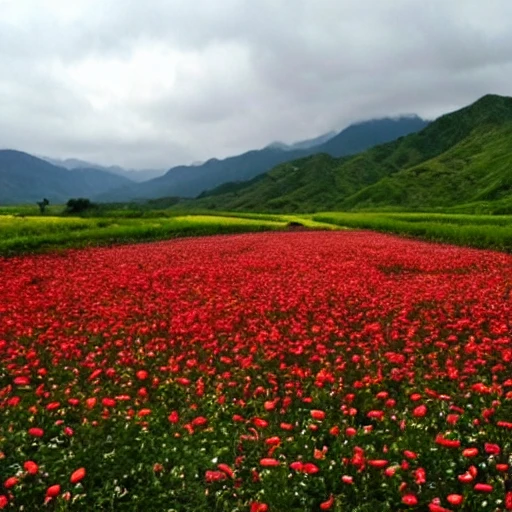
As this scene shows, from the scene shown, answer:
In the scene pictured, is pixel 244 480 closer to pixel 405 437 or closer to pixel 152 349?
pixel 405 437

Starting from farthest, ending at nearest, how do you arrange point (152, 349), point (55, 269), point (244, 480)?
point (55, 269) < point (152, 349) < point (244, 480)

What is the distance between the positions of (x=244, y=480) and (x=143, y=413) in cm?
183

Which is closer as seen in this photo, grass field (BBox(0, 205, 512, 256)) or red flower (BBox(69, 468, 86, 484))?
red flower (BBox(69, 468, 86, 484))

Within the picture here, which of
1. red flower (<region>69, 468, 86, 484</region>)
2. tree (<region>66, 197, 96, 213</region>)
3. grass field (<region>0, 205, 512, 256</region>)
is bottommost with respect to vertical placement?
red flower (<region>69, 468, 86, 484</region>)

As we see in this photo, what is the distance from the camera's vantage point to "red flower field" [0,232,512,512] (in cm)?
514

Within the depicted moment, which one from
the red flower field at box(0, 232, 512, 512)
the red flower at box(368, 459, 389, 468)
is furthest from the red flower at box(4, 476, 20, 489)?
the red flower at box(368, 459, 389, 468)

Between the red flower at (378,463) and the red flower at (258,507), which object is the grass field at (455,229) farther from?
the red flower at (258,507)

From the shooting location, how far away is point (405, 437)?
6.09 metres

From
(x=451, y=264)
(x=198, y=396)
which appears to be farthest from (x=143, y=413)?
(x=451, y=264)

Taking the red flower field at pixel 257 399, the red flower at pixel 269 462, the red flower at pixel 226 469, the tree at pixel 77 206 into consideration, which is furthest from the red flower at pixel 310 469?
the tree at pixel 77 206

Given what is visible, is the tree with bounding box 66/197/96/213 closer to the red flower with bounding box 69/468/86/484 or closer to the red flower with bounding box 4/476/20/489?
the red flower with bounding box 4/476/20/489

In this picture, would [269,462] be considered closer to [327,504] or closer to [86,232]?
[327,504]

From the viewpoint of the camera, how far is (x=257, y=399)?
758 centimetres

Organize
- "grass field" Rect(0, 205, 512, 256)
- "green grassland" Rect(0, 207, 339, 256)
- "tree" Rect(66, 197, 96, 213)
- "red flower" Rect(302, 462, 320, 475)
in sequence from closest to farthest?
"red flower" Rect(302, 462, 320, 475)
"green grassland" Rect(0, 207, 339, 256)
"grass field" Rect(0, 205, 512, 256)
"tree" Rect(66, 197, 96, 213)
